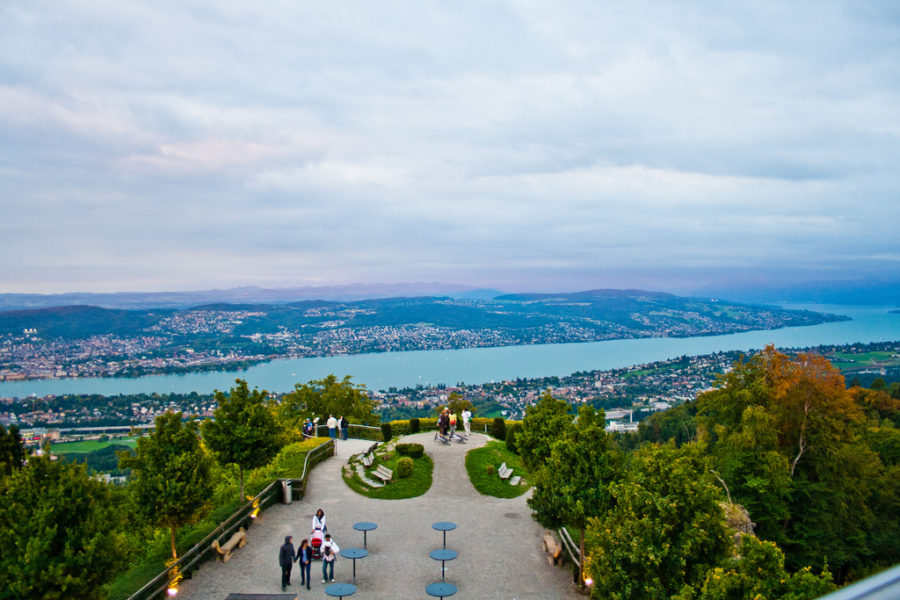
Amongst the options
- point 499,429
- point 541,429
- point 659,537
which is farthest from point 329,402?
point 659,537

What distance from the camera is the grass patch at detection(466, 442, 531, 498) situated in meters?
23.3

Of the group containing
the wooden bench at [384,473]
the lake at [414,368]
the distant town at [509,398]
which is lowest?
the lake at [414,368]

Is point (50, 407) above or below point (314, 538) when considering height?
below

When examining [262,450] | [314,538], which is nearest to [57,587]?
[314,538]

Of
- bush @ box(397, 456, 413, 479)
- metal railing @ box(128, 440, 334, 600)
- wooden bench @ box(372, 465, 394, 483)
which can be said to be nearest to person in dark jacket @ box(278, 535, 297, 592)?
metal railing @ box(128, 440, 334, 600)

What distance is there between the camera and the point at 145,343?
6127 inches

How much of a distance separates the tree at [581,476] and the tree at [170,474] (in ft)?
32.8

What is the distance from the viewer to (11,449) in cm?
1866

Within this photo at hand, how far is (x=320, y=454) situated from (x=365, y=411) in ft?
34.7

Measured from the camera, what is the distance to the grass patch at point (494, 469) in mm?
23297

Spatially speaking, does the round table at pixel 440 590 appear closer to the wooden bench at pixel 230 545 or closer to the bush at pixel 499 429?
the wooden bench at pixel 230 545

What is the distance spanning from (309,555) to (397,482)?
29.7 ft

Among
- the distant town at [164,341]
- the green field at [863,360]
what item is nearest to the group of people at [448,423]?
the distant town at [164,341]

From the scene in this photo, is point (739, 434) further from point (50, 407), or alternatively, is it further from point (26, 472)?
point (50, 407)
